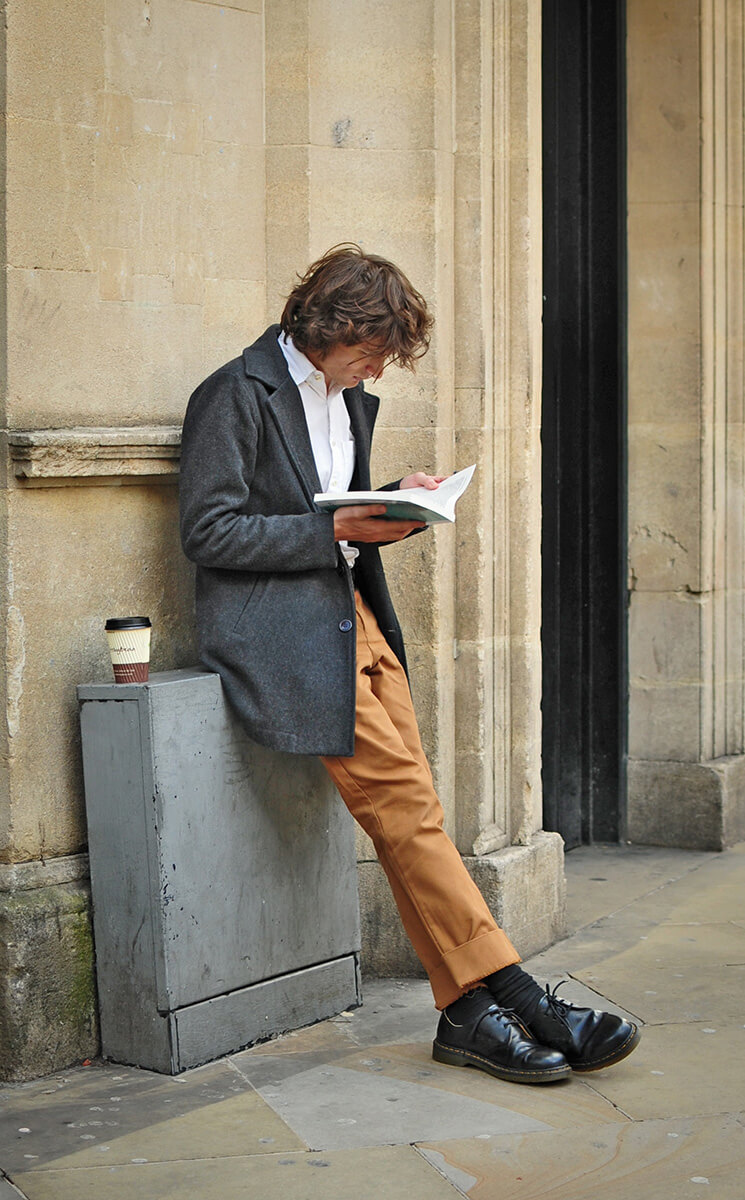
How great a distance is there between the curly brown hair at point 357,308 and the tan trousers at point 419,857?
833mm

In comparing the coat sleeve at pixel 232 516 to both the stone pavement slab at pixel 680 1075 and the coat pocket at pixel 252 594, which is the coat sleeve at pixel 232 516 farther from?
the stone pavement slab at pixel 680 1075

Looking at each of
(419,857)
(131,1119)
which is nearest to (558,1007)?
(419,857)

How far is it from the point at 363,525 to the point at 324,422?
1.22ft

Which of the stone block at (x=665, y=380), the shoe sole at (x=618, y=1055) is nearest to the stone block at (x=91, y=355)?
the shoe sole at (x=618, y=1055)

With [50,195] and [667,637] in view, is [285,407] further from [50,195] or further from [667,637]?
[667,637]

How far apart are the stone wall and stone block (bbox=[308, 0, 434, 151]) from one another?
1.89 metres

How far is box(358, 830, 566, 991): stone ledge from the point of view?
4664 mm

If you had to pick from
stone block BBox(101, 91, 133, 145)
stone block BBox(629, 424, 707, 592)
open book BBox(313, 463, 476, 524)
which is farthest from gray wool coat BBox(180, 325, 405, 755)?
stone block BBox(629, 424, 707, 592)

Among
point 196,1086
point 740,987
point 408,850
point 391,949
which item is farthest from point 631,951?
point 196,1086

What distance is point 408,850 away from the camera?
3.93 meters

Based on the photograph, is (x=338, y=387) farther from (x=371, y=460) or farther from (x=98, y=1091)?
(x=98, y=1091)

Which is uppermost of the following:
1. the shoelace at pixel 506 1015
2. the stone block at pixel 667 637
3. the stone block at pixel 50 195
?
the stone block at pixel 50 195

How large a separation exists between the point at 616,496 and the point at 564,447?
0.29 metres

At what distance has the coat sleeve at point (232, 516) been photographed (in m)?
3.85
